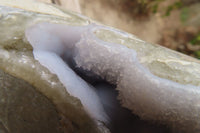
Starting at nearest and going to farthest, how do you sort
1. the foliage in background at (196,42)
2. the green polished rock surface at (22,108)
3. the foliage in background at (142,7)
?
the green polished rock surface at (22,108) < the foliage in background at (196,42) < the foliage in background at (142,7)

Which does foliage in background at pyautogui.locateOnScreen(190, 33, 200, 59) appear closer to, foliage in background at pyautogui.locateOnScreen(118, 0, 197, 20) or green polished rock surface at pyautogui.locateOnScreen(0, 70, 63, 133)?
foliage in background at pyautogui.locateOnScreen(118, 0, 197, 20)

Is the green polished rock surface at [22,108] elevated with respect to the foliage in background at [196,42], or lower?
lower

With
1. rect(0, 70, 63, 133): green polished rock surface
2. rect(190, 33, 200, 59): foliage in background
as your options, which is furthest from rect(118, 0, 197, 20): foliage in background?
rect(0, 70, 63, 133): green polished rock surface

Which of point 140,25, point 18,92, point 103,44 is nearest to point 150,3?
point 140,25

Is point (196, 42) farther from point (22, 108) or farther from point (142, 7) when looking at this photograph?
point (22, 108)

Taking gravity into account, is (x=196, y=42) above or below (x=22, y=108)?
above

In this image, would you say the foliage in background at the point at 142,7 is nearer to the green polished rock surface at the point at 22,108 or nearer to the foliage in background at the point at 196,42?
the foliage in background at the point at 196,42

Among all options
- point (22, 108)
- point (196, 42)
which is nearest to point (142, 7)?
point (196, 42)

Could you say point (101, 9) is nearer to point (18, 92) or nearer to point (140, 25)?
point (140, 25)

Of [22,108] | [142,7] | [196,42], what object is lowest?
[22,108]

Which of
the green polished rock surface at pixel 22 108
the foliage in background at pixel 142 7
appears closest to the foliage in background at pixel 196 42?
the foliage in background at pixel 142 7

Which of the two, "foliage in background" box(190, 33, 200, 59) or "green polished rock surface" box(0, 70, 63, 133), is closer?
"green polished rock surface" box(0, 70, 63, 133)
